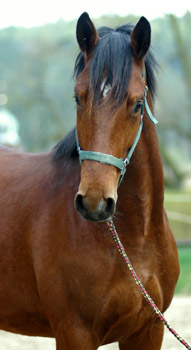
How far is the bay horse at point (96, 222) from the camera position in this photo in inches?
105

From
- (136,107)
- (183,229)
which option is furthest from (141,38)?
(183,229)

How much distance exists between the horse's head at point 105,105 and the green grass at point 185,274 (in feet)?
19.1

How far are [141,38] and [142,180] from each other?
0.81 m

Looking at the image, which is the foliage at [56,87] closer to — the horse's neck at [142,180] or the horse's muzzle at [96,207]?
the horse's neck at [142,180]

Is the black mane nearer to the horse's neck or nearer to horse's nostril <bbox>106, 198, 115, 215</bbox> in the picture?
the horse's neck

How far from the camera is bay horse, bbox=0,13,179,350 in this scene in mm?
2665

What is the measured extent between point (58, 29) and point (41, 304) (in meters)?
36.9

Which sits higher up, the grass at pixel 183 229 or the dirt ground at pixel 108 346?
the dirt ground at pixel 108 346

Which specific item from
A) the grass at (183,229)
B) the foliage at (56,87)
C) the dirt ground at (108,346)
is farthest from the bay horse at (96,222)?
the foliage at (56,87)

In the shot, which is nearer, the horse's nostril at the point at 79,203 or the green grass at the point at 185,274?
the horse's nostril at the point at 79,203

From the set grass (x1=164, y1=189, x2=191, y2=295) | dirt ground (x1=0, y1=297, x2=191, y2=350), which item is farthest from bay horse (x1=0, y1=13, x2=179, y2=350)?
grass (x1=164, y1=189, x2=191, y2=295)

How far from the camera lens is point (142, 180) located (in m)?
3.06

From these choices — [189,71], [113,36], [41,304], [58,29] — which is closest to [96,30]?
[113,36]

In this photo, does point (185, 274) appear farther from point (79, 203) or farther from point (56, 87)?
point (56, 87)
